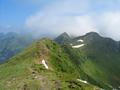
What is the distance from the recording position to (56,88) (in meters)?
121

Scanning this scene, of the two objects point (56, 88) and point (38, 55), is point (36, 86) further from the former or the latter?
point (38, 55)

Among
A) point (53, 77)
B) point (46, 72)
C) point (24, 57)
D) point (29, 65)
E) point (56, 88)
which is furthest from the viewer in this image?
point (24, 57)

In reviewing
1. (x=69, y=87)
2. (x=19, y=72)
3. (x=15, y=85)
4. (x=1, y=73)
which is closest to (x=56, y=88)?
(x=69, y=87)

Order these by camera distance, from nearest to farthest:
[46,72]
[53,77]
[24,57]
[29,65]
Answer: [53,77]
[46,72]
[29,65]
[24,57]

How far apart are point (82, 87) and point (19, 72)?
29316mm

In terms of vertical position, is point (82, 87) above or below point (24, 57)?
below

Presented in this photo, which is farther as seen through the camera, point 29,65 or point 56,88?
point 29,65

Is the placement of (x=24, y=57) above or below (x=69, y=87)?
above

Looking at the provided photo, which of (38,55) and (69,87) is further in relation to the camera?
(38,55)

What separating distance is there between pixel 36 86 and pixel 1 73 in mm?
35202

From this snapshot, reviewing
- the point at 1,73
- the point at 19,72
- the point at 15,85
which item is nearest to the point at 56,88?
the point at 15,85

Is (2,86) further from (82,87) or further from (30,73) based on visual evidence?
(82,87)

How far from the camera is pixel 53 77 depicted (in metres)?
131

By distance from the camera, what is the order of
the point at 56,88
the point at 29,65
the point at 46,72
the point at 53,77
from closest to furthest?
the point at 56,88
the point at 53,77
the point at 46,72
the point at 29,65
